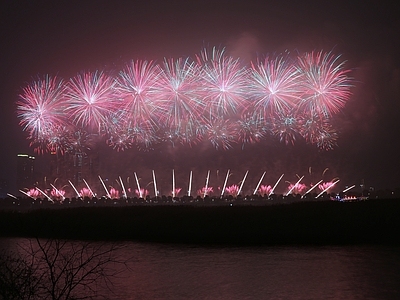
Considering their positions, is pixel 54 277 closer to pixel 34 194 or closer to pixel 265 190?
pixel 265 190

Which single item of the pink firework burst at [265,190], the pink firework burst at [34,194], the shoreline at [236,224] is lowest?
the shoreline at [236,224]

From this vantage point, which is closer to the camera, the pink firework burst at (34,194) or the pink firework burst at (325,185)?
the pink firework burst at (325,185)

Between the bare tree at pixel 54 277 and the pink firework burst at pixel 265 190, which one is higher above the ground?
the pink firework burst at pixel 265 190

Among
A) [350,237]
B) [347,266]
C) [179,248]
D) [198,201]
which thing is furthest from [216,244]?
[198,201]

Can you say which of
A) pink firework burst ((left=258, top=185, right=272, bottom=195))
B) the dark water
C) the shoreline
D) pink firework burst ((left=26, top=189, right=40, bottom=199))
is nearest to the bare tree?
the dark water

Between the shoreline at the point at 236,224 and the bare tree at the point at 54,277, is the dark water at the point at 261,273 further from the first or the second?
the shoreline at the point at 236,224

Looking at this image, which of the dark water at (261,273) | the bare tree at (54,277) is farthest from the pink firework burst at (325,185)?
the bare tree at (54,277)

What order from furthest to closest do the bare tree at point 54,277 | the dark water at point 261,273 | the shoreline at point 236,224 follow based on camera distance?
the shoreline at point 236,224 → the dark water at point 261,273 → the bare tree at point 54,277

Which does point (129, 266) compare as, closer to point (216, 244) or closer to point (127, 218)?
point (216, 244)
